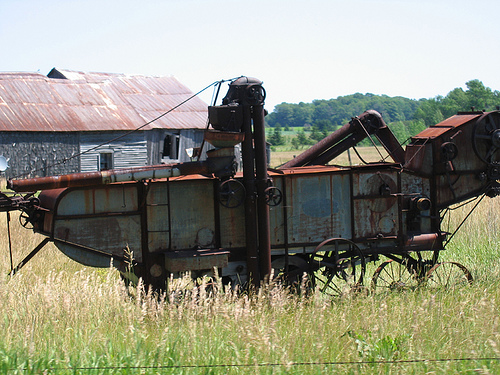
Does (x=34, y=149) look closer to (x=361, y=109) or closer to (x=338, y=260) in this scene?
(x=338, y=260)

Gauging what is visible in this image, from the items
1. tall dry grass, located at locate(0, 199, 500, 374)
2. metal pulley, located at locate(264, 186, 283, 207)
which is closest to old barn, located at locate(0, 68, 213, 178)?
metal pulley, located at locate(264, 186, 283, 207)

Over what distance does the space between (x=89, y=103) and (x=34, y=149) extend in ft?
11.3

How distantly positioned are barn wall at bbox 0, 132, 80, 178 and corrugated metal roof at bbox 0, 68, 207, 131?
0.43 metres

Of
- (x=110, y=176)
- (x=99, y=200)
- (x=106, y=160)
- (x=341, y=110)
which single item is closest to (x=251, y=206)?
(x=110, y=176)

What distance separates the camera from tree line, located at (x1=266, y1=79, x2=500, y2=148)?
8069 centimetres

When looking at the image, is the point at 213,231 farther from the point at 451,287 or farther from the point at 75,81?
the point at 75,81

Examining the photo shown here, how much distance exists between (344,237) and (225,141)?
219cm

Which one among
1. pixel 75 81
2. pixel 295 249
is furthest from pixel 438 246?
pixel 75 81

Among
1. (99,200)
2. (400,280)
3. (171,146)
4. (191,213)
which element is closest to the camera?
(99,200)

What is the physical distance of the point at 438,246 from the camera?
27.7 feet

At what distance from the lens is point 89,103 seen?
1005 inches

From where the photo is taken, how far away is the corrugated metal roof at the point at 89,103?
23719mm

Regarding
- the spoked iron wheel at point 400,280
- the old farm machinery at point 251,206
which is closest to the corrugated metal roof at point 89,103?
the old farm machinery at point 251,206

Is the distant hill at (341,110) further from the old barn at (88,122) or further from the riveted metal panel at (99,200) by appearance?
the riveted metal panel at (99,200)
